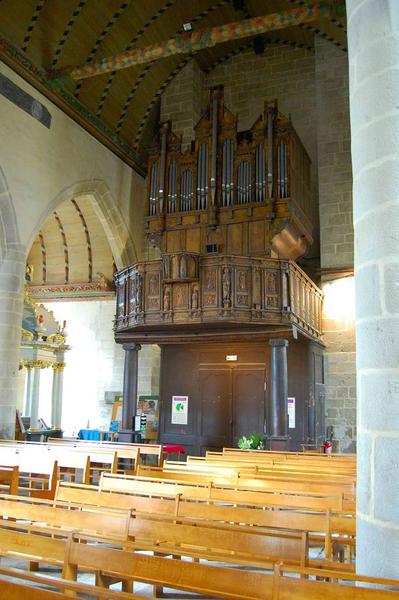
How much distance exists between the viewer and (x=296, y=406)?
43.0 ft

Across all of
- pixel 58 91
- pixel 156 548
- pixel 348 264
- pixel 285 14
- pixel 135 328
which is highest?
pixel 285 14

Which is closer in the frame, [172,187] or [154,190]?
[172,187]

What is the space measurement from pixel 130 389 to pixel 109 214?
519 centimetres

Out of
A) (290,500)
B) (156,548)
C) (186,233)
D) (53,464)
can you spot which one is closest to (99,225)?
(186,233)

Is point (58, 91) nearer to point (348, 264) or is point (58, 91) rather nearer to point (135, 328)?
point (135, 328)

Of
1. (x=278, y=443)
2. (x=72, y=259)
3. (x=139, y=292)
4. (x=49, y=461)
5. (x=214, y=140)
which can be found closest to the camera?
(x=49, y=461)

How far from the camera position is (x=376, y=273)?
2.82 meters

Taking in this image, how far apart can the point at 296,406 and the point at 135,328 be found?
416 centimetres

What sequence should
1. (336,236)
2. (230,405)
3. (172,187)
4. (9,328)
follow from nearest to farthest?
(9,328) < (230,405) < (172,187) < (336,236)

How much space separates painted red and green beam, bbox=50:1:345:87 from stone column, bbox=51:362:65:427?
7.98 meters

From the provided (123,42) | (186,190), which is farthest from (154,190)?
(123,42)

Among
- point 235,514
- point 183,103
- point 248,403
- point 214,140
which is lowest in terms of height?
point 235,514

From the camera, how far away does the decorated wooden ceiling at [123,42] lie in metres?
11.7

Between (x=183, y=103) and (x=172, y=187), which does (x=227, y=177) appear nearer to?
(x=172, y=187)
